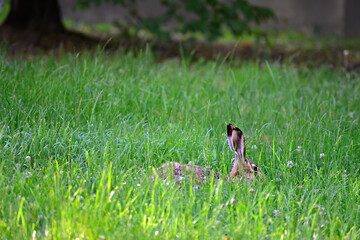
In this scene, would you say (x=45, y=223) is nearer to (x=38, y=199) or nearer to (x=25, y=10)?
(x=38, y=199)

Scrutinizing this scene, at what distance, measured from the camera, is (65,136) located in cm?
330

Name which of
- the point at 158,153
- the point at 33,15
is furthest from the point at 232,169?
the point at 33,15

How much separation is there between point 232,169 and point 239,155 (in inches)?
4.9

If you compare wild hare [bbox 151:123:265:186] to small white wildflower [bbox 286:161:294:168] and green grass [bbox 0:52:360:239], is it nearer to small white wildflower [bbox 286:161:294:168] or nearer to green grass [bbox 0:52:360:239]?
green grass [bbox 0:52:360:239]

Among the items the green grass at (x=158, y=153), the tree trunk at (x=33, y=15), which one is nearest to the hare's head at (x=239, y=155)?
the green grass at (x=158, y=153)

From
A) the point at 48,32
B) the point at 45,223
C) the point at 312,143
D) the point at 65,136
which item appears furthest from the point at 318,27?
the point at 45,223

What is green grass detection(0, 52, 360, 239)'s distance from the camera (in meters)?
2.41

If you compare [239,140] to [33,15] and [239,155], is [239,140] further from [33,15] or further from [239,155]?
[33,15]

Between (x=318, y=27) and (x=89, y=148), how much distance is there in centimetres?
1109

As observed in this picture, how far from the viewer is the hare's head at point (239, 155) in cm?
292

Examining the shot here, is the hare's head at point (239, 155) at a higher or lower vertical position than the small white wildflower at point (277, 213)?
higher

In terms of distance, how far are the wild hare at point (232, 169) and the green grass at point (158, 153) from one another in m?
0.09

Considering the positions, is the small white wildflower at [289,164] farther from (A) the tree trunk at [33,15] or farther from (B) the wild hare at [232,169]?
(A) the tree trunk at [33,15]

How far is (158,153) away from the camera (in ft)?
10.8
